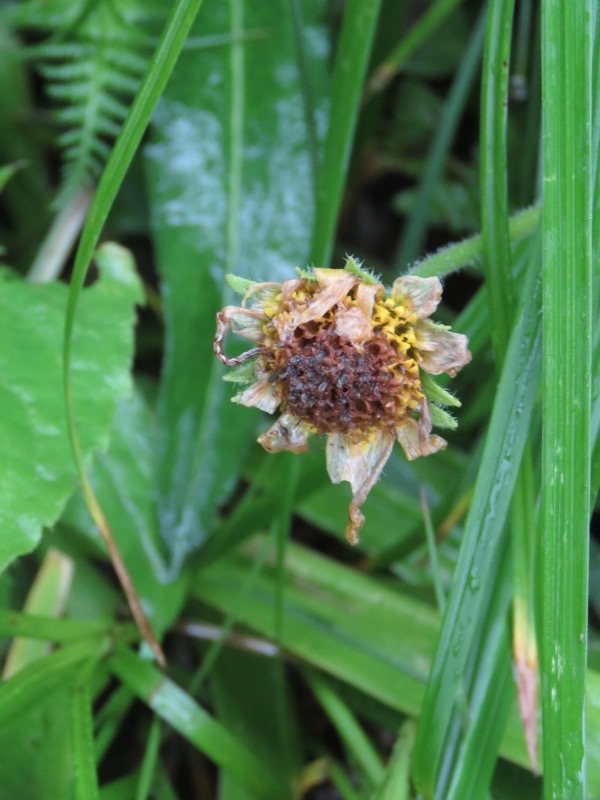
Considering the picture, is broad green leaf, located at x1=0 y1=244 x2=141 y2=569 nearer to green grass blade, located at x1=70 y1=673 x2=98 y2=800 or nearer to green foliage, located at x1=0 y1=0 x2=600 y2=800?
green foliage, located at x1=0 y1=0 x2=600 y2=800

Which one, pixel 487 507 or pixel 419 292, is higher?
pixel 419 292

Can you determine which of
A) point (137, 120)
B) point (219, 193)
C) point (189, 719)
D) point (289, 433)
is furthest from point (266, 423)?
point (137, 120)

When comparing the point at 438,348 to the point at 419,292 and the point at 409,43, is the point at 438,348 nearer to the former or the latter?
the point at 419,292

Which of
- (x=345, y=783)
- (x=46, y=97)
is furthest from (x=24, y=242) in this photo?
(x=345, y=783)

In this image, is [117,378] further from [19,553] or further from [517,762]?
[517,762]

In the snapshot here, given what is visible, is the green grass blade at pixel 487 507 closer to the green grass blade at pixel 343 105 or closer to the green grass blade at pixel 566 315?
the green grass blade at pixel 566 315

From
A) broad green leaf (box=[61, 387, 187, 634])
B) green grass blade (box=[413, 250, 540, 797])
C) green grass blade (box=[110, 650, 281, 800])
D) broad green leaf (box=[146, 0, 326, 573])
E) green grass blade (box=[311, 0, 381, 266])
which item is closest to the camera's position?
green grass blade (box=[413, 250, 540, 797])

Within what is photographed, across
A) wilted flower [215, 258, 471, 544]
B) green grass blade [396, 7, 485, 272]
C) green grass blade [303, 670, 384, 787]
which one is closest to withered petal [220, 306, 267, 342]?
wilted flower [215, 258, 471, 544]
